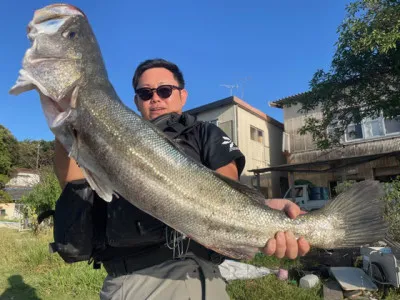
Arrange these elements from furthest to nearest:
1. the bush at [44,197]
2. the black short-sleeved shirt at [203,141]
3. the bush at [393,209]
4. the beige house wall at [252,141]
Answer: the beige house wall at [252,141], the bush at [44,197], the bush at [393,209], the black short-sleeved shirt at [203,141]

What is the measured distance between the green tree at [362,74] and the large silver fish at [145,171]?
24.5ft

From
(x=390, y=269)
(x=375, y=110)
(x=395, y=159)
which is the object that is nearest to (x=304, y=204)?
(x=395, y=159)

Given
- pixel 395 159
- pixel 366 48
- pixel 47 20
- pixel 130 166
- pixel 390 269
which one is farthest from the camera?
pixel 395 159

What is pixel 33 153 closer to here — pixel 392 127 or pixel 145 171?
pixel 392 127

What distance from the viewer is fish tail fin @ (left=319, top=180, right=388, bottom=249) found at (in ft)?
6.96

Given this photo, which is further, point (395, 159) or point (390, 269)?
point (395, 159)

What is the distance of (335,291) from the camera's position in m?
5.63

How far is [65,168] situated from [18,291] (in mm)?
6302

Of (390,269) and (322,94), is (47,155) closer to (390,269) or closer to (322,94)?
(322,94)

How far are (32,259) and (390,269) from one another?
27.5 feet

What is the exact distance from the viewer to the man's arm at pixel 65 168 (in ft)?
7.42

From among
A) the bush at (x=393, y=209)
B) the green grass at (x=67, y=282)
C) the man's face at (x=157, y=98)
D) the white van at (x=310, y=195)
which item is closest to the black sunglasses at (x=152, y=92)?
the man's face at (x=157, y=98)

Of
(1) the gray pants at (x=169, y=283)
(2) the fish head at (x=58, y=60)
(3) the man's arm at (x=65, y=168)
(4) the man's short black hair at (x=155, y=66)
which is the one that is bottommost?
(1) the gray pants at (x=169, y=283)

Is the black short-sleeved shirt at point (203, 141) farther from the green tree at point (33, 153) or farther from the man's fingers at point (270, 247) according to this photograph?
the green tree at point (33, 153)
